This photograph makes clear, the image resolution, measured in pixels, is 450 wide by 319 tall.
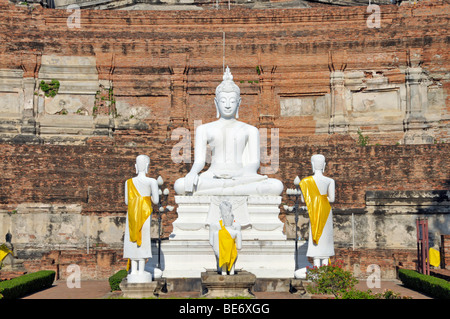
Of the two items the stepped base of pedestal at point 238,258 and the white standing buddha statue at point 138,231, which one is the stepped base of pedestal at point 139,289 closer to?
the white standing buddha statue at point 138,231

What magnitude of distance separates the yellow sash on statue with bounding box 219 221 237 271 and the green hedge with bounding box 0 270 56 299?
3.43 metres

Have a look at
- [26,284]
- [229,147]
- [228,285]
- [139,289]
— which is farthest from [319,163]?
Answer: [26,284]

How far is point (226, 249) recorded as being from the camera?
442 inches

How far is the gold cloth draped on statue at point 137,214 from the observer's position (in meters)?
11.5

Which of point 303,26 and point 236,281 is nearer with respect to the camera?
point 236,281

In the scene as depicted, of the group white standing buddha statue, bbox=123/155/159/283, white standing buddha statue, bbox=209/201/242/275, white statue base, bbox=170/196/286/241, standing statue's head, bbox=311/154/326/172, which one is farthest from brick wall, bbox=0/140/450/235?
white standing buddha statue, bbox=209/201/242/275

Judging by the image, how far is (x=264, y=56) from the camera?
2456cm

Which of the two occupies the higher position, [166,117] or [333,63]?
[333,63]

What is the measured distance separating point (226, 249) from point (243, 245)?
1.72 meters

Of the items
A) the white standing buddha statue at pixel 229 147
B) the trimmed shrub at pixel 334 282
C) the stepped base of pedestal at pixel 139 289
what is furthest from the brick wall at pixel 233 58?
the trimmed shrub at pixel 334 282

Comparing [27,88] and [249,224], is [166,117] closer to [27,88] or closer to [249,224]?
[27,88]
